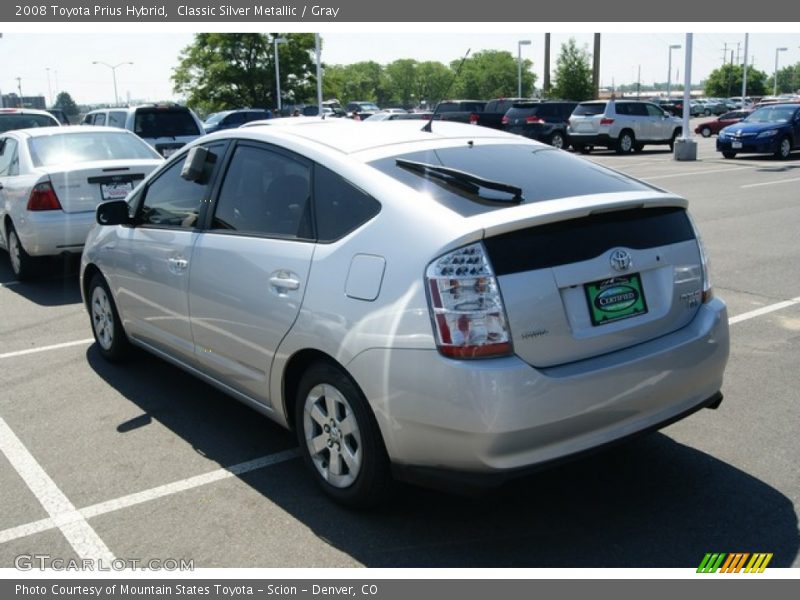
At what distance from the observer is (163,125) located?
52.7 ft

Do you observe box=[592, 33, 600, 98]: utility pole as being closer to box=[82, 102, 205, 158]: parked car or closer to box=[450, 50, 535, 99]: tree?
box=[82, 102, 205, 158]: parked car

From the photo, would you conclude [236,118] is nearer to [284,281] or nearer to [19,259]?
[19,259]

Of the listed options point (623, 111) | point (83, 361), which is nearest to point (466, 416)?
point (83, 361)

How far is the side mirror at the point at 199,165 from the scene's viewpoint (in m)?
4.65

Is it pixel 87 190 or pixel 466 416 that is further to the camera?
pixel 87 190

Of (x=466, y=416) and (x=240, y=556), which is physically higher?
(x=466, y=416)

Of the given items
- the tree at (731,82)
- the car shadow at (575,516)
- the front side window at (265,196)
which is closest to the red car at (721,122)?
the car shadow at (575,516)

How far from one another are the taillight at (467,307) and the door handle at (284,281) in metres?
0.82

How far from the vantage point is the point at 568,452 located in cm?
320

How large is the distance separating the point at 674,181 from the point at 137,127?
37.1ft

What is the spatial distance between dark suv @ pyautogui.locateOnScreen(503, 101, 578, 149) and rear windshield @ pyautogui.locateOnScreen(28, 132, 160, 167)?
20146 millimetres

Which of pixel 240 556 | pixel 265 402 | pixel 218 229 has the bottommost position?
pixel 240 556

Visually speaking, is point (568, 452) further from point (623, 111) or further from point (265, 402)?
point (623, 111)

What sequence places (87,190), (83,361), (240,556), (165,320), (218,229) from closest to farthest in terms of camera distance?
1. (240,556)
2. (218,229)
3. (165,320)
4. (83,361)
5. (87,190)
